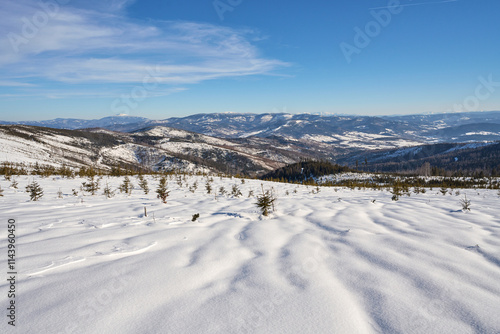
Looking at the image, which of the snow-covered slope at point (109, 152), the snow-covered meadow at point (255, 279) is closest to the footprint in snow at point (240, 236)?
the snow-covered meadow at point (255, 279)

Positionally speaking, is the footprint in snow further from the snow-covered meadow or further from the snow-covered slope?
the snow-covered slope

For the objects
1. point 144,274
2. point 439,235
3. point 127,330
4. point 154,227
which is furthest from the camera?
point 154,227

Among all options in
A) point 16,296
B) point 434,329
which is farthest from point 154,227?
point 434,329

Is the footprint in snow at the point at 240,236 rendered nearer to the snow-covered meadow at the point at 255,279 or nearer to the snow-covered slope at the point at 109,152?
the snow-covered meadow at the point at 255,279

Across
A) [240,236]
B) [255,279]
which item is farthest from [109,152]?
[255,279]

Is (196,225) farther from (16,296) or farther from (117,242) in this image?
(16,296)

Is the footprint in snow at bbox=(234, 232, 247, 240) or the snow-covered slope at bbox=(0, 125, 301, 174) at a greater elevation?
the snow-covered slope at bbox=(0, 125, 301, 174)

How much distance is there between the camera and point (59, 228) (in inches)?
178

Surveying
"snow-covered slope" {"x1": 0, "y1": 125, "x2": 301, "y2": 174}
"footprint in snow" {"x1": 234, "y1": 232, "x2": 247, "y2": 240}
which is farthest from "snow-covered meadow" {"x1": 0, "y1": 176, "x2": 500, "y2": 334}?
"snow-covered slope" {"x1": 0, "y1": 125, "x2": 301, "y2": 174}

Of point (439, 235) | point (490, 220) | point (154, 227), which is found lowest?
point (490, 220)

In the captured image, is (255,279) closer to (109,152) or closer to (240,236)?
(240,236)

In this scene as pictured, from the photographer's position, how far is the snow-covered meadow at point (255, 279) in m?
1.84

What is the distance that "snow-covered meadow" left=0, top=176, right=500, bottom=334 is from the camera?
6.02 ft

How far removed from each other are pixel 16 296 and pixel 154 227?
2.63m
